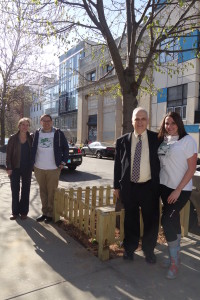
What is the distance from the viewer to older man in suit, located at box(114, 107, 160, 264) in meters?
3.47

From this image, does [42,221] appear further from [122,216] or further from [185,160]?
[185,160]

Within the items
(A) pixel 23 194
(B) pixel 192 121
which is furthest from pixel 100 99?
(A) pixel 23 194

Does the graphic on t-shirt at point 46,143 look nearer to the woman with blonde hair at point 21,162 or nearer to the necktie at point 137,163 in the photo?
the woman with blonde hair at point 21,162

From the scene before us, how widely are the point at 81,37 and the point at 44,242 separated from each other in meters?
5.17

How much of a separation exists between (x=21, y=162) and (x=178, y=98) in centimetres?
2188

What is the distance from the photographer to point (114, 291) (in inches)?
114

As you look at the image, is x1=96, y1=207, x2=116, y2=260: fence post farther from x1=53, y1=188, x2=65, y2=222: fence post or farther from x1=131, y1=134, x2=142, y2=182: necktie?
x1=53, y1=188, x2=65, y2=222: fence post

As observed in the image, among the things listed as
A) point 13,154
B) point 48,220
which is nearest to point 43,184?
point 48,220

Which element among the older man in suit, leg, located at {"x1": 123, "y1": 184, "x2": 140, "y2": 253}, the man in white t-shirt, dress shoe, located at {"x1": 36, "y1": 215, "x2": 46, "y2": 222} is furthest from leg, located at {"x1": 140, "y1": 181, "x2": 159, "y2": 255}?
dress shoe, located at {"x1": 36, "y1": 215, "x2": 46, "y2": 222}

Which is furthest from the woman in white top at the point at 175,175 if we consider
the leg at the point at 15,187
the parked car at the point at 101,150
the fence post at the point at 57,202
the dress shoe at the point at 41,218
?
the parked car at the point at 101,150

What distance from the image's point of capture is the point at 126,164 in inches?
140

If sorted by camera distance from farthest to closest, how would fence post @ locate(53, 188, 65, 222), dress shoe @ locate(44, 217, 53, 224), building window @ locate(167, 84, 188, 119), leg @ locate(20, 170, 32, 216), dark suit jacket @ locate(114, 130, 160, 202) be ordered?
building window @ locate(167, 84, 188, 119) < leg @ locate(20, 170, 32, 216) < dress shoe @ locate(44, 217, 53, 224) < fence post @ locate(53, 188, 65, 222) < dark suit jacket @ locate(114, 130, 160, 202)

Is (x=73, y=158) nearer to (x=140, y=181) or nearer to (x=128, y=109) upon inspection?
(x=128, y=109)

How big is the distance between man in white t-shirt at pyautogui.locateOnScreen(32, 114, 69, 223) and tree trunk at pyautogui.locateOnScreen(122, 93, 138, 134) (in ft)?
3.94
